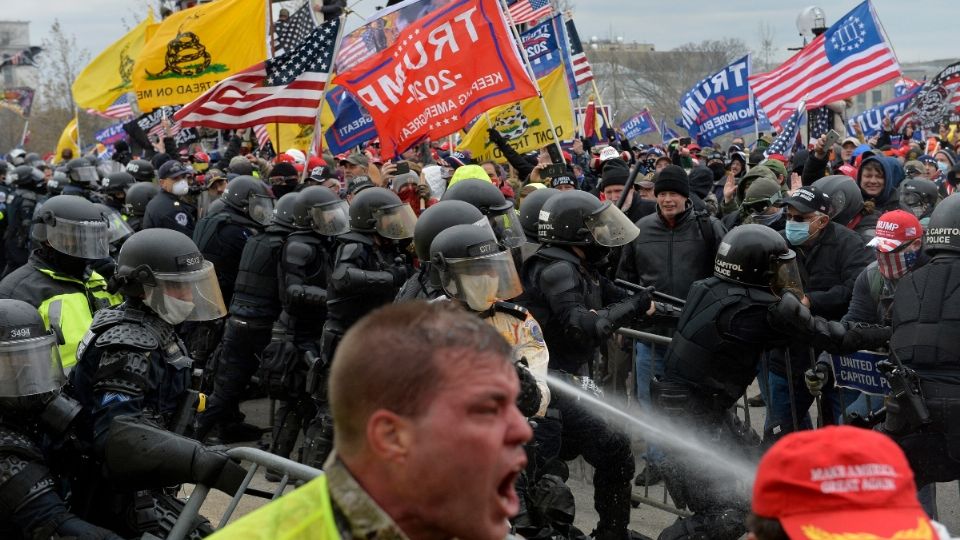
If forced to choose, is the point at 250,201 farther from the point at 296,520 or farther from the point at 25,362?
the point at 296,520

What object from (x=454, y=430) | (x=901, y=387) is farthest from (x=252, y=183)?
(x=454, y=430)

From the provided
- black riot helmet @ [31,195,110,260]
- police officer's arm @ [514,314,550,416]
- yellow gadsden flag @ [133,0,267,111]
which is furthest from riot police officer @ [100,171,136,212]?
police officer's arm @ [514,314,550,416]

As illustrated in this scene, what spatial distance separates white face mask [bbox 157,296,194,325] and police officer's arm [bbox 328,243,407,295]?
8.41 feet

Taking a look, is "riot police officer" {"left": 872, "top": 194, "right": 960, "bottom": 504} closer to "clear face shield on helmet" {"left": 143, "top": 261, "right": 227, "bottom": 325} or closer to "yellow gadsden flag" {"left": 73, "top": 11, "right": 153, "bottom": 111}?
"clear face shield on helmet" {"left": 143, "top": 261, "right": 227, "bottom": 325}

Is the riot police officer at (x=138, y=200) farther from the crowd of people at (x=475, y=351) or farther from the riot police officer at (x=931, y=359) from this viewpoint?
the riot police officer at (x=931, y=359)

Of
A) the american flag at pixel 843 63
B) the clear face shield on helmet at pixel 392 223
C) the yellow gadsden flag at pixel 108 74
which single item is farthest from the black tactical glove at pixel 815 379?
the yellow gadsden flag at pixel 108 74

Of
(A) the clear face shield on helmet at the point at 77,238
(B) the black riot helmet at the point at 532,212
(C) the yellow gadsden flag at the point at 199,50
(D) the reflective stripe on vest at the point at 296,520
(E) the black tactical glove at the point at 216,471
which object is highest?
(C) the yellow gadsden flag at the point at 199,50

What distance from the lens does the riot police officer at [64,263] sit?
5910 mm

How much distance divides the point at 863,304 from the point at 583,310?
1.80 metres

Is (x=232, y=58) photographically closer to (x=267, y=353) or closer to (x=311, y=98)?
(x=311, y=98)

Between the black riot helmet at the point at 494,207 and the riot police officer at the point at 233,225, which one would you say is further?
the riot police officer at the point at 233,225

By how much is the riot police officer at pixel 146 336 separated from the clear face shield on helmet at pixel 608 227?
8.39ft

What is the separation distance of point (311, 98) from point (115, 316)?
22.3 feet

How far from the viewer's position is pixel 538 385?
16.3 feet
